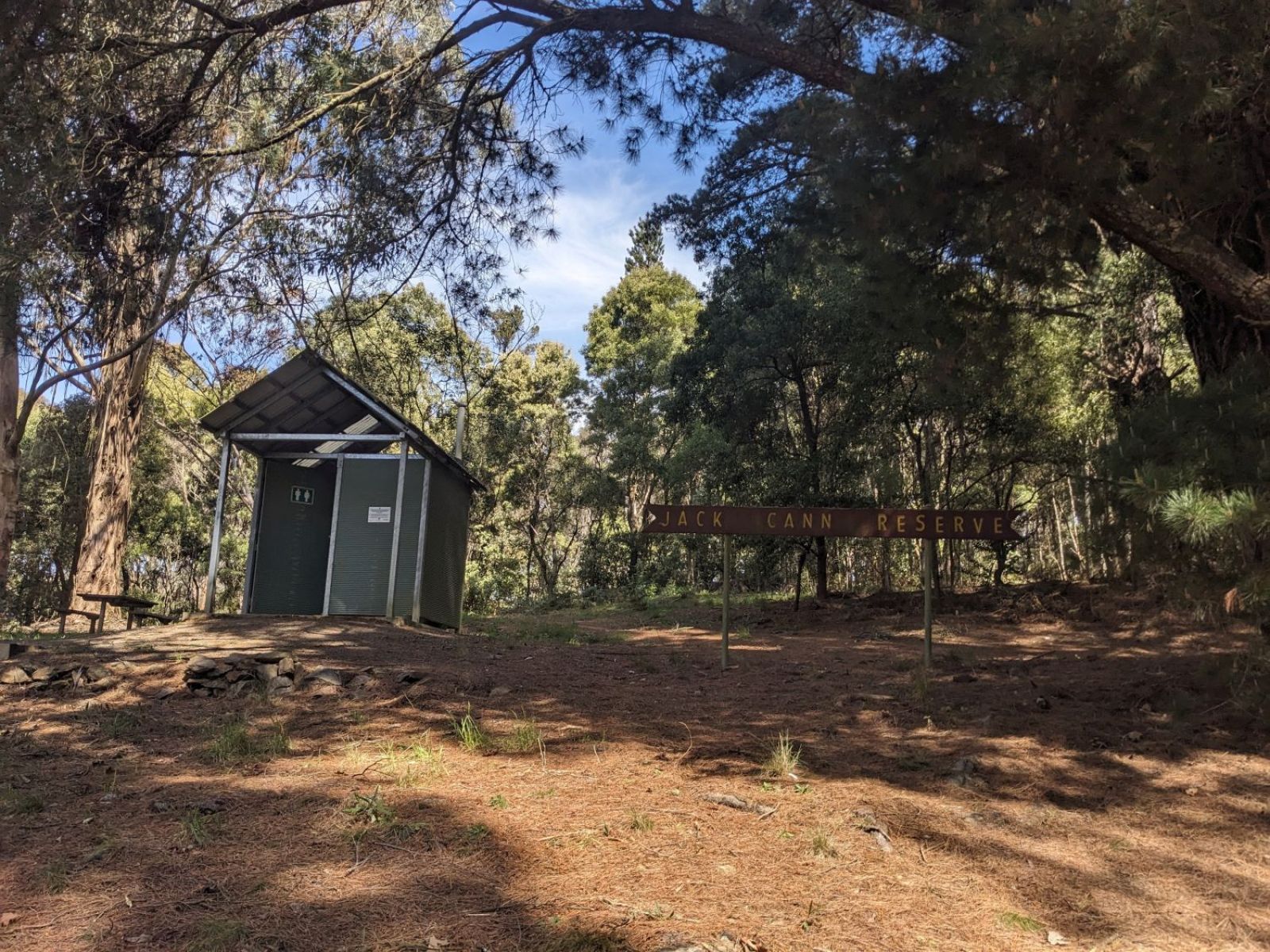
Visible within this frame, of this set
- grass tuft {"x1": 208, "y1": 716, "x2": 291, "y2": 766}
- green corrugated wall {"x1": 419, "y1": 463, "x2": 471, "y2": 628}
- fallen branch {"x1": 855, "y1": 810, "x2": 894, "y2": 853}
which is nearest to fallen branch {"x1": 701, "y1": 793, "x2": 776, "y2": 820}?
fallen branch {"x1": 855, "y1": 810, "x2": 894, "y2": 853}

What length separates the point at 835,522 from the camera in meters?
7.59

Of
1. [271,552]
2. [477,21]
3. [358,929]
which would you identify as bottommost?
[358,929]

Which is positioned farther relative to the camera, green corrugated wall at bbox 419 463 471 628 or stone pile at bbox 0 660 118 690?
green corrugated wall at bbox 419 463 471 628

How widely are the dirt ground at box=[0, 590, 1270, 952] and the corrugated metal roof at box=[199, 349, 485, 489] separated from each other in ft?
15.2

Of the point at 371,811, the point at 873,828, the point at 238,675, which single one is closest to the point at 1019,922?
the point at 873,828

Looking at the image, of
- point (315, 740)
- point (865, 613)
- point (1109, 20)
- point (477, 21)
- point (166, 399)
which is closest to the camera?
point (1109, 20)

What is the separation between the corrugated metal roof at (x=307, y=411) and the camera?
A: 11.4m

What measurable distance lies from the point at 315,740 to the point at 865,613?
10742 millimetres

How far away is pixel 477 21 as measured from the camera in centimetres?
712

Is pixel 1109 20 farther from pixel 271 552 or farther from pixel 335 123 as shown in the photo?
pixel 271 552

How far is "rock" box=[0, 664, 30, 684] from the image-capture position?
6609mm

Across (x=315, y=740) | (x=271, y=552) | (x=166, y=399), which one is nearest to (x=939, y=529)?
(x=315, y=740)

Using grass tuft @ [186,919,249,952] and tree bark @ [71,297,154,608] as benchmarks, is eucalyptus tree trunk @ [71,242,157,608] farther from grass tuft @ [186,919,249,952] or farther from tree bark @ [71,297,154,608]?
grass tuft @ [186,919,249,952]

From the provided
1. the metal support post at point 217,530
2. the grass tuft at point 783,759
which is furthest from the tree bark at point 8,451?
the grass tuft at point 783,759
